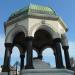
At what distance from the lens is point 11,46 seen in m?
28.1

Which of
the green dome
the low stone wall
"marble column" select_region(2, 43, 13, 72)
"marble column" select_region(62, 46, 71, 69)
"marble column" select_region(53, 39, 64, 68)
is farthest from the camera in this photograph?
the green dome

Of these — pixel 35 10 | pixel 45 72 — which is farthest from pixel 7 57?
pixel 35 10

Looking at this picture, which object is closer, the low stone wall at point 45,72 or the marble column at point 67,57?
the low stone wall at point 45,72

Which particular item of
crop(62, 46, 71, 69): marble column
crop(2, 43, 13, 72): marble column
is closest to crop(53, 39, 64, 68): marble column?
crop(62, 46, 71, 69): marble column

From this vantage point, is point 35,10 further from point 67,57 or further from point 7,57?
point 67,57

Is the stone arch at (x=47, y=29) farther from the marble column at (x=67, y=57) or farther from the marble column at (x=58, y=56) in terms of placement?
the marble column at (x=67, y=57)

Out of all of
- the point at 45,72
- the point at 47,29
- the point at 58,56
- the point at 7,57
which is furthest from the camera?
the point at 47,29

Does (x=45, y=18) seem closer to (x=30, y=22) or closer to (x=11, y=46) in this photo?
(x=30, y=22)

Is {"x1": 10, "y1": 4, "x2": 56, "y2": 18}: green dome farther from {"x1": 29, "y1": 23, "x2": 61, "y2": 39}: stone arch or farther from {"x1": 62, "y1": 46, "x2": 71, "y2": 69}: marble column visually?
{"x1": 62, "y1": 46, "x2": 71, "y2": 69}: marble column

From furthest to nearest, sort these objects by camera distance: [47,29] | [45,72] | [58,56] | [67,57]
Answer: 1. [67,57]
2. [47,29]
3. [58,56]
4. [45,72]

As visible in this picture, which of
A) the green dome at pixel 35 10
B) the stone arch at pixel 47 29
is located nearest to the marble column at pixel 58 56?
the stone arch at pixel 47 29

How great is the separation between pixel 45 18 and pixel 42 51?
6.38m

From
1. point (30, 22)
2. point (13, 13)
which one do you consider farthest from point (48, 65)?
point (13, 13)

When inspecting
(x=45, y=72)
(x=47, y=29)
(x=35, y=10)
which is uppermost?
(x=35, y=10)
